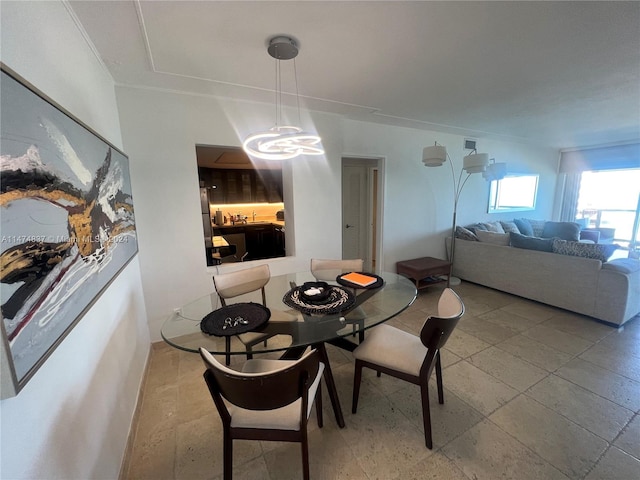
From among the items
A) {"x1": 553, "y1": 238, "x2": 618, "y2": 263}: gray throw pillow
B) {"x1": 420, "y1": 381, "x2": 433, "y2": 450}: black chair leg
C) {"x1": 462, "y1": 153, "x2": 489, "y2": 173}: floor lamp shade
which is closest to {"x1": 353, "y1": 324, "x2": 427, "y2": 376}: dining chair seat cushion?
{"x1": 420, "y1": 381, "x2": 433, "y2": 450}: black chair leg

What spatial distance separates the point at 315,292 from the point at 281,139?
1079 millimetres

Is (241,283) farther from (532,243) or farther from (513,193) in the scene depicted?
(513,193)

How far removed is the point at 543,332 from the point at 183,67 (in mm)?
4159

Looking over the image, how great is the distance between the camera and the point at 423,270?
376 cm

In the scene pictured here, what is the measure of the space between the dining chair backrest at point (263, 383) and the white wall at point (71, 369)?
50cm

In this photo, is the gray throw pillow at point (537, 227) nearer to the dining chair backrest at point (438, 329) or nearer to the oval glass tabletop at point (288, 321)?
the oval glass tabletop at point (288, 321)

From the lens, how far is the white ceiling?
1.46 m

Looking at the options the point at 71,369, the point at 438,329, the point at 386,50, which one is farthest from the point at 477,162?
the point at 71,369

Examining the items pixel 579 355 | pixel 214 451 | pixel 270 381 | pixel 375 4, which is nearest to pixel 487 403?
pixel 579 355

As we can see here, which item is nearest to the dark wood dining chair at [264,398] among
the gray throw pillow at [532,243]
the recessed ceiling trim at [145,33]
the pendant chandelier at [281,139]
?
the pendant chandelier at [281,139]

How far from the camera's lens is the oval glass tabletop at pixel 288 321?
1.49m

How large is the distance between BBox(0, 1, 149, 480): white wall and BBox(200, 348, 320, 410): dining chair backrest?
1.63ft

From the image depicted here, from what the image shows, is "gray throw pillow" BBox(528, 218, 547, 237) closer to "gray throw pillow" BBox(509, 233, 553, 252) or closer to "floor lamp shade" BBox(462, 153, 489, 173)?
"gray throw pillow" BBox(509, 233, 553, 252)

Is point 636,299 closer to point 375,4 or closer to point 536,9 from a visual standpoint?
point 536,9
